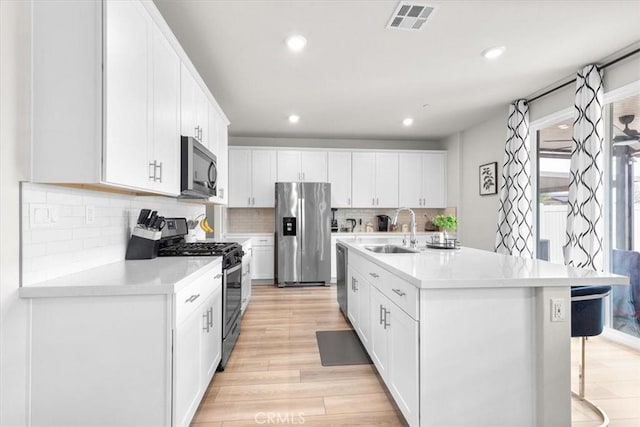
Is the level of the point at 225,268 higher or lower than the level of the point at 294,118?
lower

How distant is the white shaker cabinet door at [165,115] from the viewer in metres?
1.94

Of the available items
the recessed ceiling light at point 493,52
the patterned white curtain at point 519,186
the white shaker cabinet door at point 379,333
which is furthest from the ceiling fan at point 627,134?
the white shaker cabinet door at point 379,333

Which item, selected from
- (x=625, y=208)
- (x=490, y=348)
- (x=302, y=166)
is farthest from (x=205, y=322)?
(x=302, y=166)

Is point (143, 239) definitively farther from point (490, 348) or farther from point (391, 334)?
point (490, 348)

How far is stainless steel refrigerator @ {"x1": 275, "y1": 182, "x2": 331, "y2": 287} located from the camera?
17.6ft

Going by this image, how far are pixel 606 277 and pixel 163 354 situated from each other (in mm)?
2093

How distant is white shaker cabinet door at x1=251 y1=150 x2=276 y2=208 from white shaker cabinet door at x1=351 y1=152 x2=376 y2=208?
1420 millimetres

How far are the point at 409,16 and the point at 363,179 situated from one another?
3.67m

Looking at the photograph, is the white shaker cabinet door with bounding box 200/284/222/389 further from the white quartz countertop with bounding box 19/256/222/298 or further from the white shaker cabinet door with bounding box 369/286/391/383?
the white shaker cabinet door with bounding box 369/286/391/383

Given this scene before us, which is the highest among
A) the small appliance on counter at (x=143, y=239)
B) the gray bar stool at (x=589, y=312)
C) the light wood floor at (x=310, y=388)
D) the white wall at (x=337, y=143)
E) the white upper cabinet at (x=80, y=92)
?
the white wall at (x=337, y=143)

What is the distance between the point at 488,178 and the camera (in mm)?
4863

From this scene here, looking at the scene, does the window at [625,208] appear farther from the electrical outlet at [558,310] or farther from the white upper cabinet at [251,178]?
the white upper cabinet at [251,178]

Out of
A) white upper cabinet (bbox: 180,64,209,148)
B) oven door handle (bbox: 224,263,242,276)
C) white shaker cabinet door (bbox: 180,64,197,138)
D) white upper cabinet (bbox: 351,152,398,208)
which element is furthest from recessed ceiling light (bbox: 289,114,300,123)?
oven door handle (bbox: 224,263,242,276)

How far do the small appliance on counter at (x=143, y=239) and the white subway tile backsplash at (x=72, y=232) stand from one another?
0.19ft
